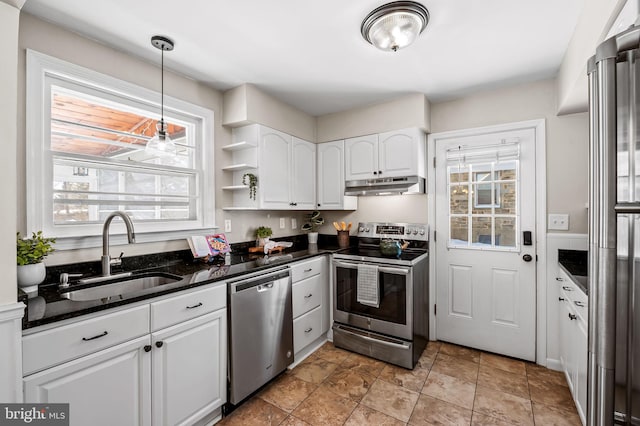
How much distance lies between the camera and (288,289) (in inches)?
92.2

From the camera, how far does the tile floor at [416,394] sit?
1859 millimetres

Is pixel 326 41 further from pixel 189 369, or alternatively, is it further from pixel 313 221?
pixel 189 369

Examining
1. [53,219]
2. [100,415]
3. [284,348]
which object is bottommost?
[284,348]

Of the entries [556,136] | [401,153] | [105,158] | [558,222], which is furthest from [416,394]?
[105,158]

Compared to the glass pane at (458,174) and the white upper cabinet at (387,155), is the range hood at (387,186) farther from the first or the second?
the glass pane at (458,174)

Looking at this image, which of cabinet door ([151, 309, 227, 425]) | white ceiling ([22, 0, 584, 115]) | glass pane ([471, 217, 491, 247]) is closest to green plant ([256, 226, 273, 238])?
cabinet door ([151, 309, 227, 425])

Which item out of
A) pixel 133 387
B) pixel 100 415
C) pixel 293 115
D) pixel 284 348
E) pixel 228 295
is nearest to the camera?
pixel 100 415

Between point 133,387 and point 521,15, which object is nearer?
point 133,387

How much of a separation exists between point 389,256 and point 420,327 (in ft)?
2.28

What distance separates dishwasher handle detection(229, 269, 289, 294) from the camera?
6.27ft

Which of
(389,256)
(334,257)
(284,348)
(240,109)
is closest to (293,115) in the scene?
(240,109)

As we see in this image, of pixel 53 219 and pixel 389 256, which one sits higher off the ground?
pixel 53 219

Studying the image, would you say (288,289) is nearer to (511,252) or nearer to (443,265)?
(443,265)

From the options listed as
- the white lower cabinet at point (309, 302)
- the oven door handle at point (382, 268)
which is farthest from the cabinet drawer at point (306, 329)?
the oven door handle at point (382, 268)
